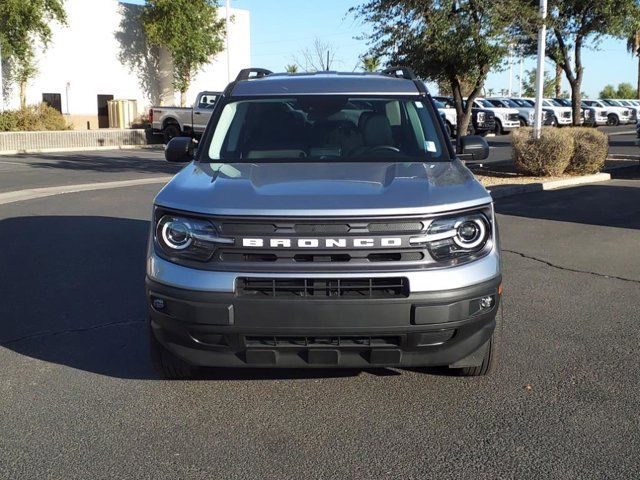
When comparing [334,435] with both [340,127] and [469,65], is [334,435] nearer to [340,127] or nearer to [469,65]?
[340,127]

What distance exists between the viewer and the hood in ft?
11.5

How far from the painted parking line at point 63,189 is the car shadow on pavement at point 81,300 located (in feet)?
9.16

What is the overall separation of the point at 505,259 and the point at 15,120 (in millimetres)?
23234

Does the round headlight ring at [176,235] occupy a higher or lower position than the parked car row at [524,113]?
lower

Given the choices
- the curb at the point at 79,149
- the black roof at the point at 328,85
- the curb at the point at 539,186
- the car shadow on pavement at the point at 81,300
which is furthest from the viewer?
the curb at the point at 79,149

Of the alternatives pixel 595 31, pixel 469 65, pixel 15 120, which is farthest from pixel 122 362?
pixel 15 120

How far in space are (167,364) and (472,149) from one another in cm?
275

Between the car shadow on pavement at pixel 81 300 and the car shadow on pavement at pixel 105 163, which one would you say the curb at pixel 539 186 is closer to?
the car shadow on pavement at pixel 81 300

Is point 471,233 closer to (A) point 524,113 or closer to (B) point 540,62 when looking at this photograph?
(B) point 540,62

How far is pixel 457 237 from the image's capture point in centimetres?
362

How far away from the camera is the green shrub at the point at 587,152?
576 inches

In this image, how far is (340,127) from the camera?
4.90 m

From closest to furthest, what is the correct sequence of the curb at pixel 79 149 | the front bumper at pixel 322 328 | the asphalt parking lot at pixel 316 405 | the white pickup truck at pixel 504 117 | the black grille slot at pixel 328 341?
1. the asphalt parking lot at pixel 316 405
2. the front bumper at pixel 322 328
3. the black grille slot at pixel 328 341
4. the curb at pixel 79 149
5. the white pickup truck at pixel 504 117

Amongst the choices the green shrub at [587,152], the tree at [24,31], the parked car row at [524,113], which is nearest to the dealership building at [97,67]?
the tree at [24,31]
